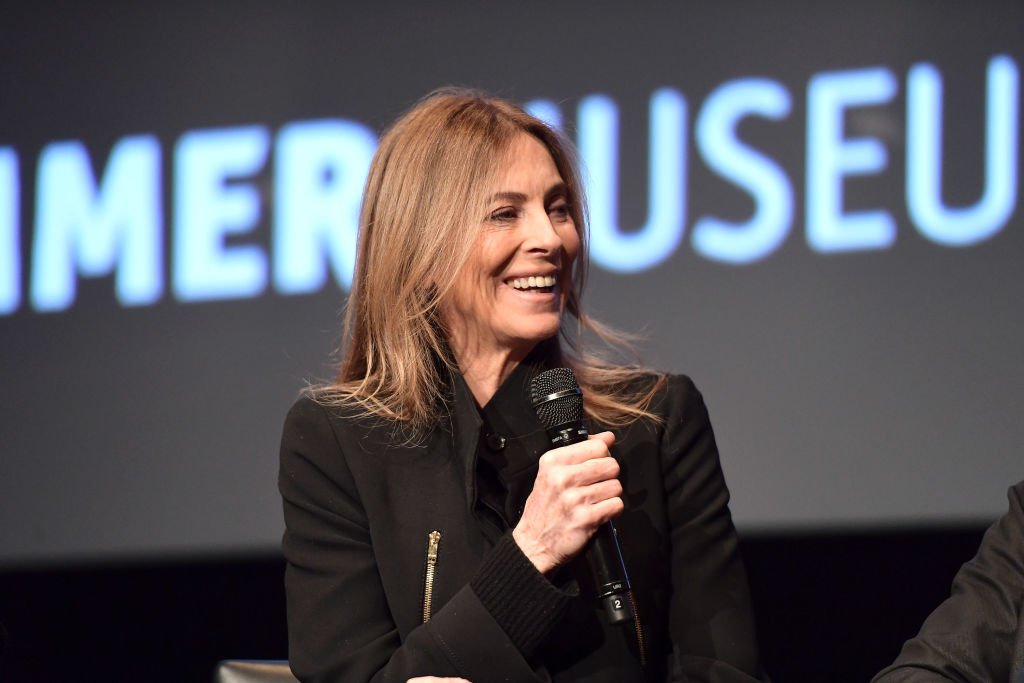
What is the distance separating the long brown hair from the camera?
7.64 feet

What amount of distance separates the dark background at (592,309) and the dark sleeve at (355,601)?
1.42 m

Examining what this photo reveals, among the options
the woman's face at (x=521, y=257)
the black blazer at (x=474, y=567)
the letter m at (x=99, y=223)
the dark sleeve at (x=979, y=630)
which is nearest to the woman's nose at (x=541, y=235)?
the woman's face at (x=521, y=257)

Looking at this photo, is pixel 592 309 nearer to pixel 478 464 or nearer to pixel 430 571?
pixel 478 464

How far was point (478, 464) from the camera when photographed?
2305 millimetres

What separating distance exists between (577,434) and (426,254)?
1.67 feet

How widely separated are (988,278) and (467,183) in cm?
165

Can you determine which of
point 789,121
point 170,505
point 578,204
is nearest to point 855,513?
point 789,121

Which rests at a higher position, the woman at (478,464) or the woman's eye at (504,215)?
the woman's eye at (504,215)

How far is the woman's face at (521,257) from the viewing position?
7.54ft

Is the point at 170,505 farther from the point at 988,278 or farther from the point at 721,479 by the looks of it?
the point at 988,278

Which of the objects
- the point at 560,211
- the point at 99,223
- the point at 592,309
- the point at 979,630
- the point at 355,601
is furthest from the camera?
the point at 99,223

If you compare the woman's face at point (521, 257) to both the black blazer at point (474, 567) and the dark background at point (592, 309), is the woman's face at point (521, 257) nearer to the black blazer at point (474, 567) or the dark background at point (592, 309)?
the black blazer at point (474, 567)

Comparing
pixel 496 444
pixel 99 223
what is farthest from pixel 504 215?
pixel 99 223

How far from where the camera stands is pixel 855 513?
343 cm
